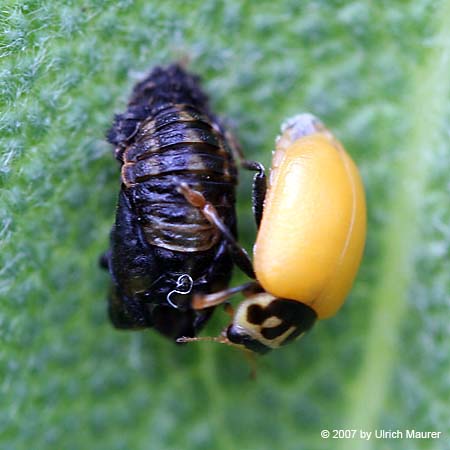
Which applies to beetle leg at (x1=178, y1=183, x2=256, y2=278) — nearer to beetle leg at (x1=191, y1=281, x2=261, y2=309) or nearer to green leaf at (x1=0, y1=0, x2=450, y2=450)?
beetle leg at (x1=191, y1=281, x2=261, y2=309)

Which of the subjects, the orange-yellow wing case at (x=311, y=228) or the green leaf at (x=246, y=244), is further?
the green leaf at (x=246, y=244)

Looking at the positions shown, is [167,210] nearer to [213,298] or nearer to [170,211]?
[170,211]

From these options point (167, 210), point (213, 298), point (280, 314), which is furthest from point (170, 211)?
point (280, 314)

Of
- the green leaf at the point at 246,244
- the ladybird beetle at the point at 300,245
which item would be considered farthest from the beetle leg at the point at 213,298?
the green leaf at the point at 246,244

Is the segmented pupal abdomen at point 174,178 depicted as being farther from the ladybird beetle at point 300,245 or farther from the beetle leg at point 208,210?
the ladybird beetle at point 300,245

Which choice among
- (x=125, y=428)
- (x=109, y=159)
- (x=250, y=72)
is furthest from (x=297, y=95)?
(x=125, y=428)
